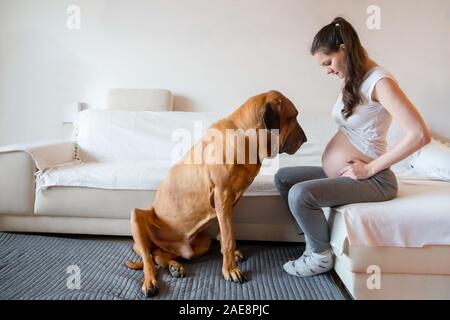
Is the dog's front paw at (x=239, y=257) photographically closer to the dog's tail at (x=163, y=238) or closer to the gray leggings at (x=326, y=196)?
the dog's tail at (x=163, y=238)

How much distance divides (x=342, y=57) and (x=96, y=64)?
6.44 feet

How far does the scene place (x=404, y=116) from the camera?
99 centimetres

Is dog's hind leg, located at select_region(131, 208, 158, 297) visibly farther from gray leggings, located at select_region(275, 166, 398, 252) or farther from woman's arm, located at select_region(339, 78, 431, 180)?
woman's arm, located at select_region(339, 78, 431, 180)

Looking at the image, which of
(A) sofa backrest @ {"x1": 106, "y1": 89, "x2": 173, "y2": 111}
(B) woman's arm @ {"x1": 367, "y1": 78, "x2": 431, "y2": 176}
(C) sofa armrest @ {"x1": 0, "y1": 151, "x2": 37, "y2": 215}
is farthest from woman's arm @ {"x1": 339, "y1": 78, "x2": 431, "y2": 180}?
(C) sofa armrest @ {"x1": 0, "y1": 151, "x2": 37, "y2": 215}

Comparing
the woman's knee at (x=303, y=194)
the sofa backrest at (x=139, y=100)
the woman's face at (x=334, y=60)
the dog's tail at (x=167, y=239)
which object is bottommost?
the dog's tail at (x=167, y=239)

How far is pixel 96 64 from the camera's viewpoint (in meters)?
2.36

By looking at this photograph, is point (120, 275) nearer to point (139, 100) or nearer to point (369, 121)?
point (369, 121)

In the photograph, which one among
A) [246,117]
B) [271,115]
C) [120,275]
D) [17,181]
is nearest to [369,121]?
[271,115]

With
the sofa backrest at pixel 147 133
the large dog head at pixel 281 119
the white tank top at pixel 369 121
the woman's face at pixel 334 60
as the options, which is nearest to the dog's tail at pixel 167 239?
the large dog head at pixel 281 119

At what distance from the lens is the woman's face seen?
112cm

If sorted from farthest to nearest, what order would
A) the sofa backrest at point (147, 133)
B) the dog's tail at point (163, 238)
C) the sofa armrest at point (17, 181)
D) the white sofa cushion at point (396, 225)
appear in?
1. the sofa backrest at point (147, 133)
2. the sofa armrest at point (17, 181)
3. the dog's tail at point (163, 238)
4. the white sofa cushion at point (396, 225)

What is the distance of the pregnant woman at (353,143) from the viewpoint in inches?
41.4

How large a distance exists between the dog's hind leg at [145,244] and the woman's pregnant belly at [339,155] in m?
0.81
